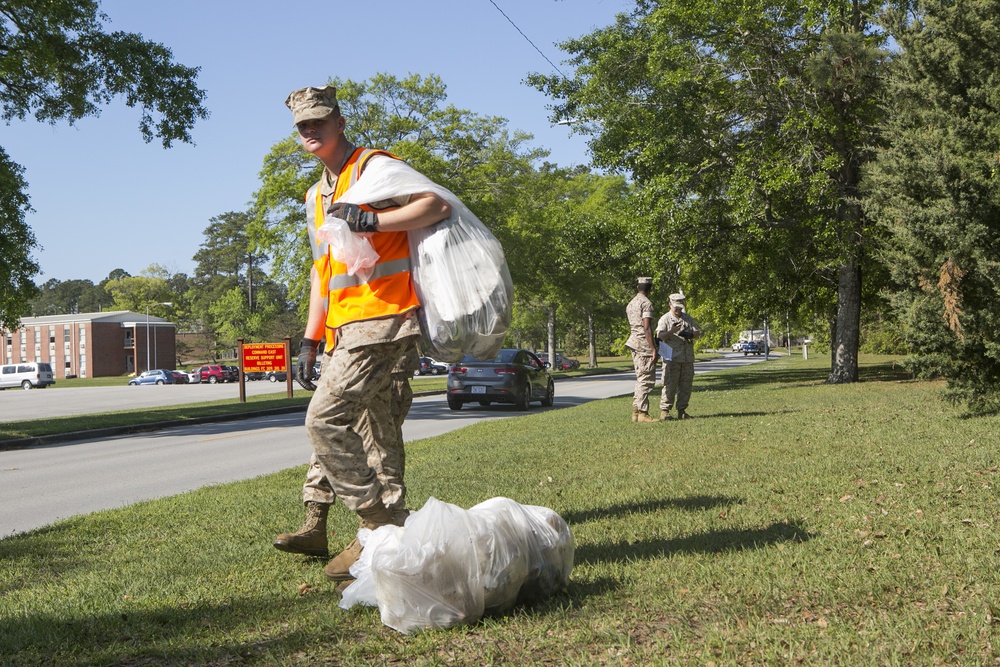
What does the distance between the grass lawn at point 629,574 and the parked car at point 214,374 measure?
6921cm

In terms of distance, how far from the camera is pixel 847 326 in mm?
25297

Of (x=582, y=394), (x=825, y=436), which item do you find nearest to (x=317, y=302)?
(x=825, y=436)

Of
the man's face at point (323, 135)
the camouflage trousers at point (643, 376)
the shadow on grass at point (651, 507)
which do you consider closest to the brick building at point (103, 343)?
the camouflage trousers at point (643, 376)

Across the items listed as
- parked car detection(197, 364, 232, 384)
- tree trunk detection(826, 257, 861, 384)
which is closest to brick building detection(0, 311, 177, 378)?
parked car detection(197, 364, 232, 384)

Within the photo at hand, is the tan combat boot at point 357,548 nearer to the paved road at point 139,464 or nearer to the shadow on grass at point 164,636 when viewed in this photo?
the shadow on grass at point 164,636

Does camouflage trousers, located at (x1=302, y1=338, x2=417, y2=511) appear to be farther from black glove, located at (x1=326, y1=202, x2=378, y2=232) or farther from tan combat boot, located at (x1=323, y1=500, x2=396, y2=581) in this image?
black glove, located at (x1=326, y1=202, x2=378, y2=232)

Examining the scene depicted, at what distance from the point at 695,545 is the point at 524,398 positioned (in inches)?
681

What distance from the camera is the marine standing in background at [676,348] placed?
13.7m

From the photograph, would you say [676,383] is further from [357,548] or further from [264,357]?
[264,357]

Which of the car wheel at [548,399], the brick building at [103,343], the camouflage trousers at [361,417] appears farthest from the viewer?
the brick building at [103,343]

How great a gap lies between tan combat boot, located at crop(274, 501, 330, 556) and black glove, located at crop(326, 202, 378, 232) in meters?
1.46

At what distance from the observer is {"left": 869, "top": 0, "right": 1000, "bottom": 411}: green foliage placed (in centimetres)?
975

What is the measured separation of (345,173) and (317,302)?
69 centimetres

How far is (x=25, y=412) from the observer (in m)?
31.3
